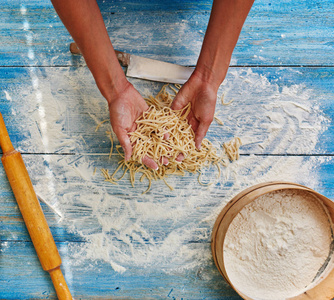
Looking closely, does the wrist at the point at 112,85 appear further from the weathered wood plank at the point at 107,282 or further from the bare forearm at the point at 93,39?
the weathered wood plank at the point at 107,282

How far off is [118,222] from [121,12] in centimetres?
82

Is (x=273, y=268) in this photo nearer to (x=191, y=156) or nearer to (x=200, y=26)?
(x=191, y=156)

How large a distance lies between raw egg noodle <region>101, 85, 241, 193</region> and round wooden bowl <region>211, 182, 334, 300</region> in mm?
175

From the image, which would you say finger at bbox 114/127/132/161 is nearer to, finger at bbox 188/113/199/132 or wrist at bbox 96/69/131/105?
wrist at bbox 96/69/131/105

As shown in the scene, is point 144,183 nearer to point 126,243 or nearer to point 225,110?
point 126,243

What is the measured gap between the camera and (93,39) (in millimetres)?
821

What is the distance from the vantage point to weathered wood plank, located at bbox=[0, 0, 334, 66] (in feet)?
3.40

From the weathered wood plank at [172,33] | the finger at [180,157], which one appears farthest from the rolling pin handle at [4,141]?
the finger at [180,157]

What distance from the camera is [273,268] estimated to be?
92 centimetres

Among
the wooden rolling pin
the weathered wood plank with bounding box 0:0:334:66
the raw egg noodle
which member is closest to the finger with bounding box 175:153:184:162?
the raw egg noodle

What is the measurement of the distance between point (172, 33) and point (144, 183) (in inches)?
23.4

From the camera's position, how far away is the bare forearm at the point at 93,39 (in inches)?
30.2

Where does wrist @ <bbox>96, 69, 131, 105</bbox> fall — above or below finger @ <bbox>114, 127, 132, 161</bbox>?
above

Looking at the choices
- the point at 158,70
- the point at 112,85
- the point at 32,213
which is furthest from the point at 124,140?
the point at 32,213
